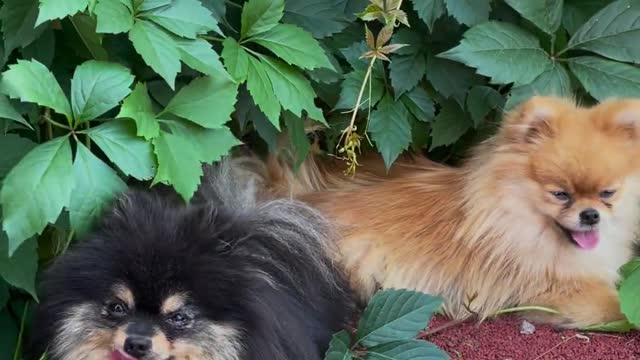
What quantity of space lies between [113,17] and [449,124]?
3.27 feet

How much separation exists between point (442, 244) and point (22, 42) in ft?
3.53

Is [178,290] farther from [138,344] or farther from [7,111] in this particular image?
[7,111]

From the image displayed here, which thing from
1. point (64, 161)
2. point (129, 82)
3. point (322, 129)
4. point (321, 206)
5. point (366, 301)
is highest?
point (129, 82)

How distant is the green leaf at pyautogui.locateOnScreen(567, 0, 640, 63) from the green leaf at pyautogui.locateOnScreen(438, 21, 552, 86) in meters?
0.14

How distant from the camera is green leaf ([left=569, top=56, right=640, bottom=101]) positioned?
7.00ft

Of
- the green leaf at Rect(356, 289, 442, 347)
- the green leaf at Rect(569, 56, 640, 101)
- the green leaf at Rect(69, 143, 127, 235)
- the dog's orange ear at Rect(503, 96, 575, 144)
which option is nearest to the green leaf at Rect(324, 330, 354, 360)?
the green leaf at Rect(356, 289, 442, 347)

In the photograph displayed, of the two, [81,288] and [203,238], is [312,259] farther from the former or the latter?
[81,288]

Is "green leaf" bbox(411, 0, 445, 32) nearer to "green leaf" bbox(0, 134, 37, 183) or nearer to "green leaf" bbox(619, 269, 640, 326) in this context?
"green leaf" bbox(619, 269, 640, 326)

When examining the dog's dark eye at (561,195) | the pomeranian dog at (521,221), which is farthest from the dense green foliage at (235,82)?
the dog's dark eye at (561,195)

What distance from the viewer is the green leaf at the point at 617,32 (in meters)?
2.12

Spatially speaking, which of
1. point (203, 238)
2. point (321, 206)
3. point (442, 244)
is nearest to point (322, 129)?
point (321, 206)

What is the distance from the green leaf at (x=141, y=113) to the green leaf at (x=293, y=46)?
296 mm

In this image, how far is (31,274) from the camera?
5.90ft

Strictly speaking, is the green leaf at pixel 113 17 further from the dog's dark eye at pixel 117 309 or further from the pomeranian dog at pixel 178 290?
the dog's dark eye at pixel 117 309
